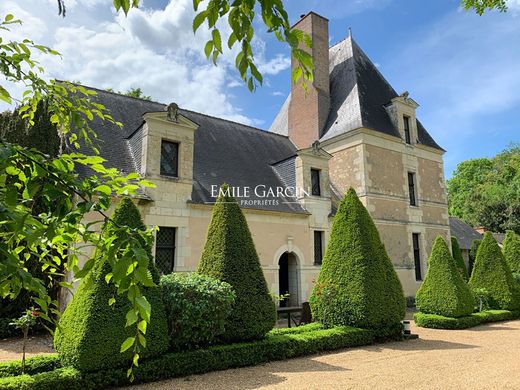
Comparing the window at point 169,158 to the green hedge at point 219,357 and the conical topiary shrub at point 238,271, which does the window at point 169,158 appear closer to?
the conical topiary shrub at point 238,271

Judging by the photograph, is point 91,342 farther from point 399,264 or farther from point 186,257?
point 399,264

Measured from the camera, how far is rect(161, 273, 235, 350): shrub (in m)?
6.10

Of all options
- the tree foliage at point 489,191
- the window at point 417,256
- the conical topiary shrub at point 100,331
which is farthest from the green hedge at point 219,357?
the tree foliage at point 489,191

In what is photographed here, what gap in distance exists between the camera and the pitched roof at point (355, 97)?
15.7 metres

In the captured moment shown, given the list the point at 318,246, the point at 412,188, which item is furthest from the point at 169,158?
the point at 412,188

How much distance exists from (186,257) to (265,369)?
475 centimetres

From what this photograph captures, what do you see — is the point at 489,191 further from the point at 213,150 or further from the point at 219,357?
the point at 219,357

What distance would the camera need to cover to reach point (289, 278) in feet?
42.2

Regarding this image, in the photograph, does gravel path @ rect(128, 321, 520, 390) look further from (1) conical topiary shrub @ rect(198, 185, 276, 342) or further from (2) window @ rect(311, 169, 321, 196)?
(2) window @ rect(311, 169, 321, 196)

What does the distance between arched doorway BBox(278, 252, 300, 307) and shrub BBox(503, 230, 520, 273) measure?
8638mm

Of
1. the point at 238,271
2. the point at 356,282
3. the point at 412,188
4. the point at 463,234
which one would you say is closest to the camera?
the point at 238,271

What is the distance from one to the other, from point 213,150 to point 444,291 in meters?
8.52

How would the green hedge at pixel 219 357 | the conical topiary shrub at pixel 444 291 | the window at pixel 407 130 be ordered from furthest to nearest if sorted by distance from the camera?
the window at pixel 407 130
the conical topiary shrub at pixel 444 291
the green hedge at pixel 219 357

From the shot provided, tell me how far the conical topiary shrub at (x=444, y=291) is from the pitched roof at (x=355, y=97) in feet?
19.7
